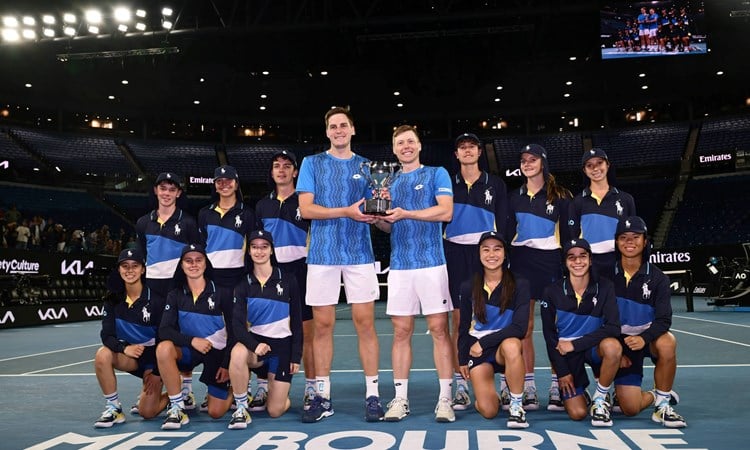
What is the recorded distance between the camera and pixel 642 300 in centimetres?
484

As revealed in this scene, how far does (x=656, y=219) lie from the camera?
30469mm

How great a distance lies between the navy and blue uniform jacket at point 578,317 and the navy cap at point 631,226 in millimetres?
402

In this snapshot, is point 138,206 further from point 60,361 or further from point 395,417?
point 395,417

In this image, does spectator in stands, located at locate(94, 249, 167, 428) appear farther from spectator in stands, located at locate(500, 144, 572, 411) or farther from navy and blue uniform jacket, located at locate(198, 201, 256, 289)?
spectator in stands, located at locate(500, 144, 572, 411)

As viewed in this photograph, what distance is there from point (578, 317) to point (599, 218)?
1.02m

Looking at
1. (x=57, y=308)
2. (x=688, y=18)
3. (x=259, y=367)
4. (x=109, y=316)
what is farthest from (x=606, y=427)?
(x=688, y=18)

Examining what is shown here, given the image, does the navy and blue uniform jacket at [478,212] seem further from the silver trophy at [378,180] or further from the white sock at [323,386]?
the white sock at [323,386]

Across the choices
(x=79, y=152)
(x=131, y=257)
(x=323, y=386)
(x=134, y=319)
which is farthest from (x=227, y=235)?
(x=79, y=152)

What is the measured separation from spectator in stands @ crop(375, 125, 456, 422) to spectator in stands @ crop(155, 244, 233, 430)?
4.35 feet

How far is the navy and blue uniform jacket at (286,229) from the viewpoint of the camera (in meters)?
5.68

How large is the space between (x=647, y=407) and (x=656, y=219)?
91.5ft

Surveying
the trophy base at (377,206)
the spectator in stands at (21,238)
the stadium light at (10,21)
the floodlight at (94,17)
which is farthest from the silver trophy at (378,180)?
the stadium light at (10,21)

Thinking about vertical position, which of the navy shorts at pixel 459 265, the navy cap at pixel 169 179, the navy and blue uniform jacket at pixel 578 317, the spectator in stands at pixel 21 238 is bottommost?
the navy and blue uniform jacket at pixel 578 317

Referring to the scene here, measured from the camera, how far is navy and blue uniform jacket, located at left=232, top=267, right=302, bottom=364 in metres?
5.06
